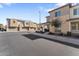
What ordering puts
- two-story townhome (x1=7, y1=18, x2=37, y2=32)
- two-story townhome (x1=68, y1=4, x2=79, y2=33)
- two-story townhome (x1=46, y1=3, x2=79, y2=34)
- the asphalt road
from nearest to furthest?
the asphalt road, two-story townhome (x1=68, y1=4, x2=79, y2=33), two-story townhome (x1=46, y1=3, x2=79, y2=34), two-story townhome (x1=7, y1=18, x2=37, y2=32)

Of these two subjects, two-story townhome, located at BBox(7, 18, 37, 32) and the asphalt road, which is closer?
the asphalt road

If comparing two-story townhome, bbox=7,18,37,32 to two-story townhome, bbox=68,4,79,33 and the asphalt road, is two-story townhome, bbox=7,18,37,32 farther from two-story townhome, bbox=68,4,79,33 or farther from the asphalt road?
the asphalt road

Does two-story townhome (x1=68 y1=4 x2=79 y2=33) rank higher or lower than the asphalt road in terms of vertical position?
higher

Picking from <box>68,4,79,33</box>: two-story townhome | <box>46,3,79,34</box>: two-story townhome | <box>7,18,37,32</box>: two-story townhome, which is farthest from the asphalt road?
<box>7,18,37,32</box>: two-story townhome

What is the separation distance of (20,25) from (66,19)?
2279 cm

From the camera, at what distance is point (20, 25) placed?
1551 inches

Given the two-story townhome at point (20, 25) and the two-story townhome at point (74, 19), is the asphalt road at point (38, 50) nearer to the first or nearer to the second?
the two-story townhome at point (74, 19)

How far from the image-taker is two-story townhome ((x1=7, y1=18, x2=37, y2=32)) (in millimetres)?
36250

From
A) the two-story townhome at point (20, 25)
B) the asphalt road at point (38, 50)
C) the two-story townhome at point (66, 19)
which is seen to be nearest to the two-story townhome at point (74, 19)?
the two-story townhome at point (66, 19)

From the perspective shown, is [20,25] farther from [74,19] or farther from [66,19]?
[74,19]

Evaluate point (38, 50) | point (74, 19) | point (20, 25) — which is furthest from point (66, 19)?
point (20, 25)

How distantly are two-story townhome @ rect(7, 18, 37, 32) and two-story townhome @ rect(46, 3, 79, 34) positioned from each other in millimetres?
16406

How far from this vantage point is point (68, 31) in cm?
1797

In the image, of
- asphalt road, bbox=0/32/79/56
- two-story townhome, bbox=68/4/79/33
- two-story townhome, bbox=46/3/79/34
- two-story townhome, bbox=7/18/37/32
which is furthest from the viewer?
two-story townhome, bbox=7/18/37/32
